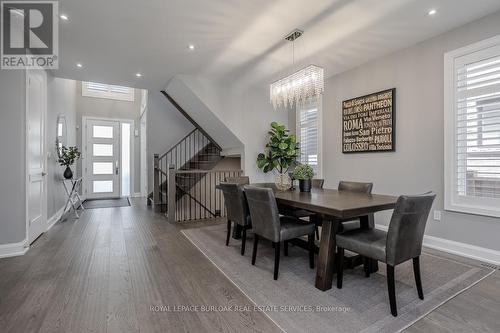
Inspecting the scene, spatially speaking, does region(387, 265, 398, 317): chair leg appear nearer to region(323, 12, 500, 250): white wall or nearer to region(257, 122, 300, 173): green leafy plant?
region(323, 12, 500, 250): white wall

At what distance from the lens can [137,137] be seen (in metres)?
7.95

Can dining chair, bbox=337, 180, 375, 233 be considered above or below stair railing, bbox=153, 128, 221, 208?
below

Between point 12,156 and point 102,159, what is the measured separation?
482 centimetres

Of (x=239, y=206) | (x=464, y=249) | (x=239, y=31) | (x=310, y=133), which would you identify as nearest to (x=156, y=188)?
(x=239, y=206)

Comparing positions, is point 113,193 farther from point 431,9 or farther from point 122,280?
point 431,9

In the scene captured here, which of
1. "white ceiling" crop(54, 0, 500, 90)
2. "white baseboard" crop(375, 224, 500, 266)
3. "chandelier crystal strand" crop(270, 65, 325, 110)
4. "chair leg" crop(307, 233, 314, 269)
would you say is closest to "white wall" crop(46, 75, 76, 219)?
"white ceiling" crop(54, 0, 500, 90)

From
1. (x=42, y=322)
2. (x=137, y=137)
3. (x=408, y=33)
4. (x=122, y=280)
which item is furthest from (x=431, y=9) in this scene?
(x=137, y=137)

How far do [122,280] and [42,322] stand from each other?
659mm

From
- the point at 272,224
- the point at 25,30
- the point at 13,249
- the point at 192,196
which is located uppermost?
the point at 25,30

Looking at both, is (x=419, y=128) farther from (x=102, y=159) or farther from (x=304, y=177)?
(x=102, y=159)

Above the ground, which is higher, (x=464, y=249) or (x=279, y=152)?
(x=279, y=152)

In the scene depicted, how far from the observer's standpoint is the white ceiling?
2.57 meters

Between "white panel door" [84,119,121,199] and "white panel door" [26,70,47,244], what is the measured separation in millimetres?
3681

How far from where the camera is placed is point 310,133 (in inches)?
207
